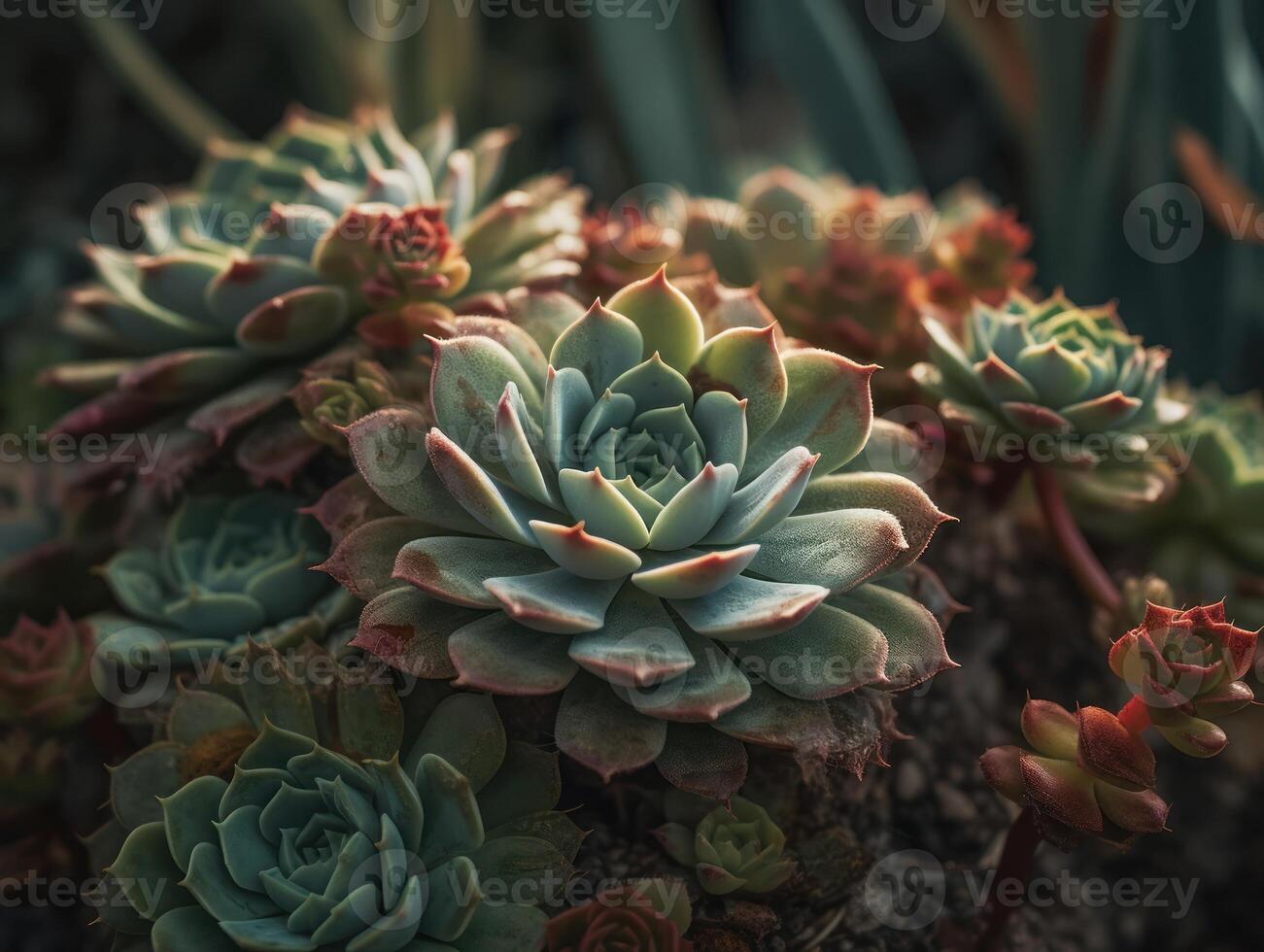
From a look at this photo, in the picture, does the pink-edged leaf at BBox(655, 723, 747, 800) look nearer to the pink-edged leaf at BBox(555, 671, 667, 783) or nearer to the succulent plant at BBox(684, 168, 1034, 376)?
the pink-edged leaf at BBox(555, 671, 667, 783)

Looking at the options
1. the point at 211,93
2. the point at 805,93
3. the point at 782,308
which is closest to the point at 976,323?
the point at 782,308

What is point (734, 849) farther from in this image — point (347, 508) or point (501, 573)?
point (347, 508)

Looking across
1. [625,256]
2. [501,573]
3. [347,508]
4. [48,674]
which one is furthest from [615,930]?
[625,256]

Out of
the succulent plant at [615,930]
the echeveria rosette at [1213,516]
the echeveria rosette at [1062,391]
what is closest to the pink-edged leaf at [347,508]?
the succulent plant at [615,930]

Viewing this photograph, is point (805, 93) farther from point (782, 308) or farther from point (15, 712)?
point (15, 712)

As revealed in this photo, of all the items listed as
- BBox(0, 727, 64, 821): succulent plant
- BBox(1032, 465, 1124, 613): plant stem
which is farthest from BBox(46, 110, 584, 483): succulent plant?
BBox(1032, 465, 1124, 613): plant stem

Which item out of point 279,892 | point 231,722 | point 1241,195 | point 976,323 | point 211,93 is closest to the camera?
point 279,892
